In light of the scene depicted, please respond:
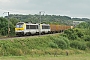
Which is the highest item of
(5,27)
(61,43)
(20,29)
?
(20,29)

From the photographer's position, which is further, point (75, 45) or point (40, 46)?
point (75, 45)

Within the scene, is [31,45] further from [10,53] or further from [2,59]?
[2,59]

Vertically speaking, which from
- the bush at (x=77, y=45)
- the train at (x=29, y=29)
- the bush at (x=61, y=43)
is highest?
the train at (x=29, y=29)

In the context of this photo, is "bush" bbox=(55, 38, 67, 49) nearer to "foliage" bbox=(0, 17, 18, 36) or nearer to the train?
the train

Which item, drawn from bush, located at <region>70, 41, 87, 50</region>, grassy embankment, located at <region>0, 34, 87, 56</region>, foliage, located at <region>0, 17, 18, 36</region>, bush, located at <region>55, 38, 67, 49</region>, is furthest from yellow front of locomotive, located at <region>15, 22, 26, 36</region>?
foliage, located at <region>0, 17, 18, 36</region>

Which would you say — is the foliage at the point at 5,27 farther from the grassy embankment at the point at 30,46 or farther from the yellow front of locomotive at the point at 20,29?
the grassy embankment at the point at 30,46

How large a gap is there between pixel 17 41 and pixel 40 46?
19.5 feet

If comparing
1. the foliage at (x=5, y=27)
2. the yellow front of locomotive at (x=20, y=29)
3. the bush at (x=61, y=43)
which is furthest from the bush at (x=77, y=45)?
the foliage at (x=5, y=27)

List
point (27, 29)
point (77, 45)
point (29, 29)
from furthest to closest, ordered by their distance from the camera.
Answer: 1. point (77, 45)
2. point (29, 29)
3. point (27, 29)

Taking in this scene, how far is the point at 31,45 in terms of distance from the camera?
39375 mm

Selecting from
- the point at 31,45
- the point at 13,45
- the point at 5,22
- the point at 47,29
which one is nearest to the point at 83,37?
the point at 47,29

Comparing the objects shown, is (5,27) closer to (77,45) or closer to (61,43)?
(77,45)

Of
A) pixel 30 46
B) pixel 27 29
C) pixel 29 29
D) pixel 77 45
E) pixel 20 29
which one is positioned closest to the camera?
pixel 30 46

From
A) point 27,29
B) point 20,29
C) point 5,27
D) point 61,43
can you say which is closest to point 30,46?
point 61,43
